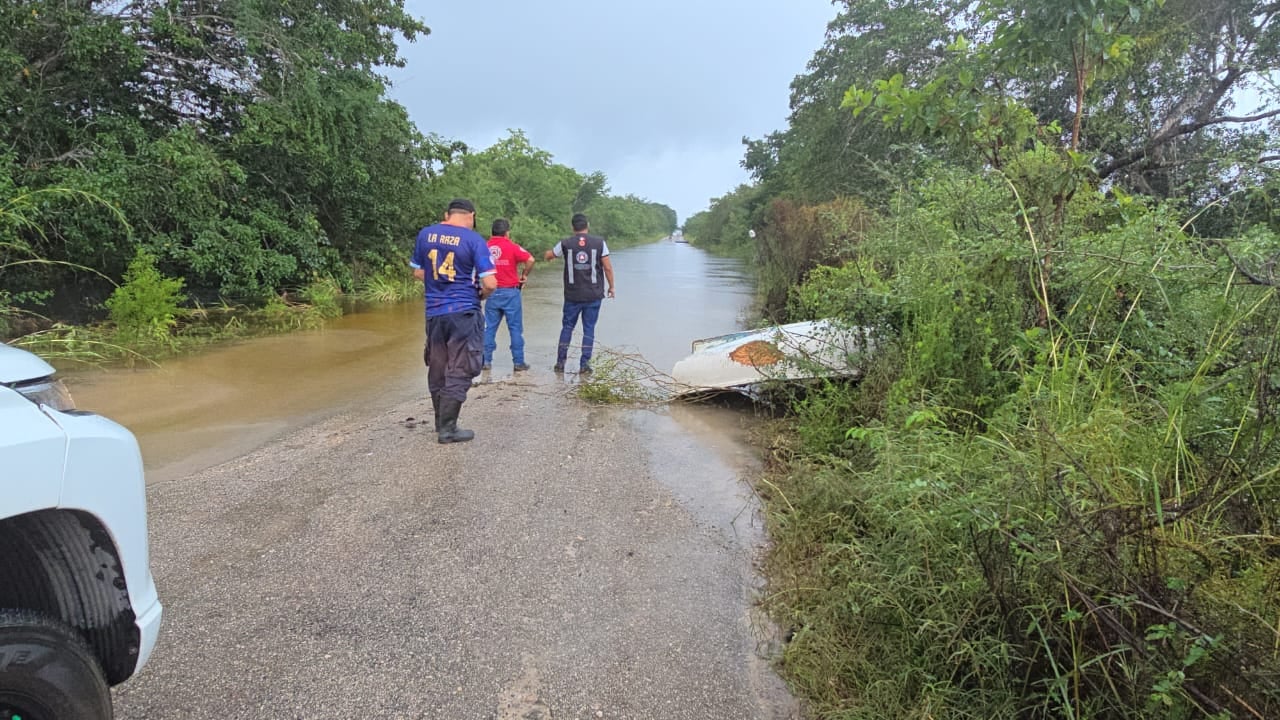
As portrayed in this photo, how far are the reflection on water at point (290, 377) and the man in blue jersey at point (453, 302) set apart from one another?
1.48m

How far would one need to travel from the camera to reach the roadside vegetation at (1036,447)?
1.93 m

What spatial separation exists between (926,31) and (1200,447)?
53.8ft

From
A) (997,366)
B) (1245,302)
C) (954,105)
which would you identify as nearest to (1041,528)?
(1245,302)

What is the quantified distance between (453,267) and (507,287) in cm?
258

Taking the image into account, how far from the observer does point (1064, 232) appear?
4031mm

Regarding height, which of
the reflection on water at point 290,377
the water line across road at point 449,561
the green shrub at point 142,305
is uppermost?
the green shrub at point 142,305

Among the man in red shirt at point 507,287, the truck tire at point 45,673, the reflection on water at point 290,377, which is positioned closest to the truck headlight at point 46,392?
the truck tire at point 45,673

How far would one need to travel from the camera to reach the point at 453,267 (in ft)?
16.4

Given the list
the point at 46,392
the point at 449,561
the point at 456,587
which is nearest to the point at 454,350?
the point at 449,561

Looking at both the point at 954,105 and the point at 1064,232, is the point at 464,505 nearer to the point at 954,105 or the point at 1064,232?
the point at 954,105

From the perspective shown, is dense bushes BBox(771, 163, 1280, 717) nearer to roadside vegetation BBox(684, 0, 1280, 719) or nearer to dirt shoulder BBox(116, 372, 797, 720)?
roadside vegetation BBox(684, 0, 1280, 719)

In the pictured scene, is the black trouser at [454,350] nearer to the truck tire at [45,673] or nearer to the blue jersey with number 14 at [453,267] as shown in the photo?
the blue jersey with number 14 at [453,267]

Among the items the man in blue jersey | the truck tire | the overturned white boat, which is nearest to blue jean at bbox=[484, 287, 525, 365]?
the overturned white boat

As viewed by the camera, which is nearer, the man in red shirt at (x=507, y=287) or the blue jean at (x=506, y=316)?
the man in red shirt at (x=507, y=287)
